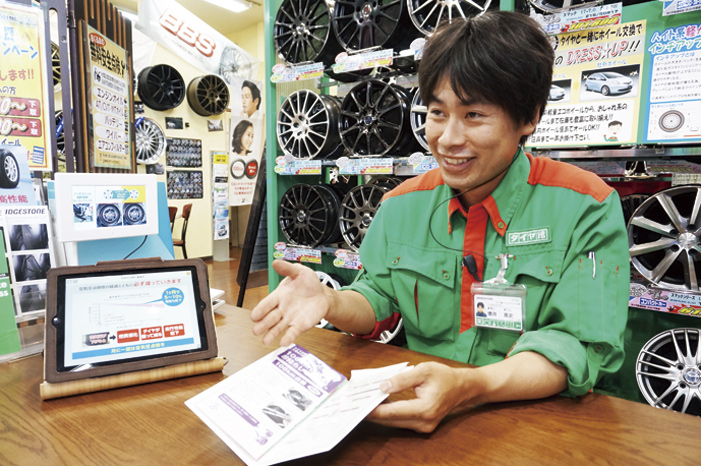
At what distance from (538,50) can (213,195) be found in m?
6.81

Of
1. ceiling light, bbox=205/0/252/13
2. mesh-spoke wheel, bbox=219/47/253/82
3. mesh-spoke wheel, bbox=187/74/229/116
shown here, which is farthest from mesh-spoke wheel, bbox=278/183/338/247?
ceiling light, bbox=205/0/252/13

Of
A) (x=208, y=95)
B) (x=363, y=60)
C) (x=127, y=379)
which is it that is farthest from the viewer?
(x=208, y=95)

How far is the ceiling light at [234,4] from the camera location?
709cm

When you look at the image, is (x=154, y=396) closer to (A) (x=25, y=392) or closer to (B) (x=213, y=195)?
(A) (x=25, y=392)

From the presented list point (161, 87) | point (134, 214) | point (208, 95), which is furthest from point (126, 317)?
point (208, 95)

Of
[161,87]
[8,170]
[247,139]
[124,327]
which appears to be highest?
[161,87]

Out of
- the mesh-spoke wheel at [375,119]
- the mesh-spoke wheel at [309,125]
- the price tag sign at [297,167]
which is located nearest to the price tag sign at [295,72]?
the mesh-spoke wheel at [309,125]

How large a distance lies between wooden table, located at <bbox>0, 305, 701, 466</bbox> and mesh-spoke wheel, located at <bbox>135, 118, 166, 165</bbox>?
6.17 meters

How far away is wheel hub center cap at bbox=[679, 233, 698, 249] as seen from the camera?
5.95ft

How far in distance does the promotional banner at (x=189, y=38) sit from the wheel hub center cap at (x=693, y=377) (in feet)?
12.6

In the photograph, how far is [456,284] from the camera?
1.25m

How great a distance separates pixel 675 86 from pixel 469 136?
122 centimetres

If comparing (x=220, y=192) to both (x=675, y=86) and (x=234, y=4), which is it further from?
(x=675, y=86)

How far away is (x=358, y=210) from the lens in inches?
103
